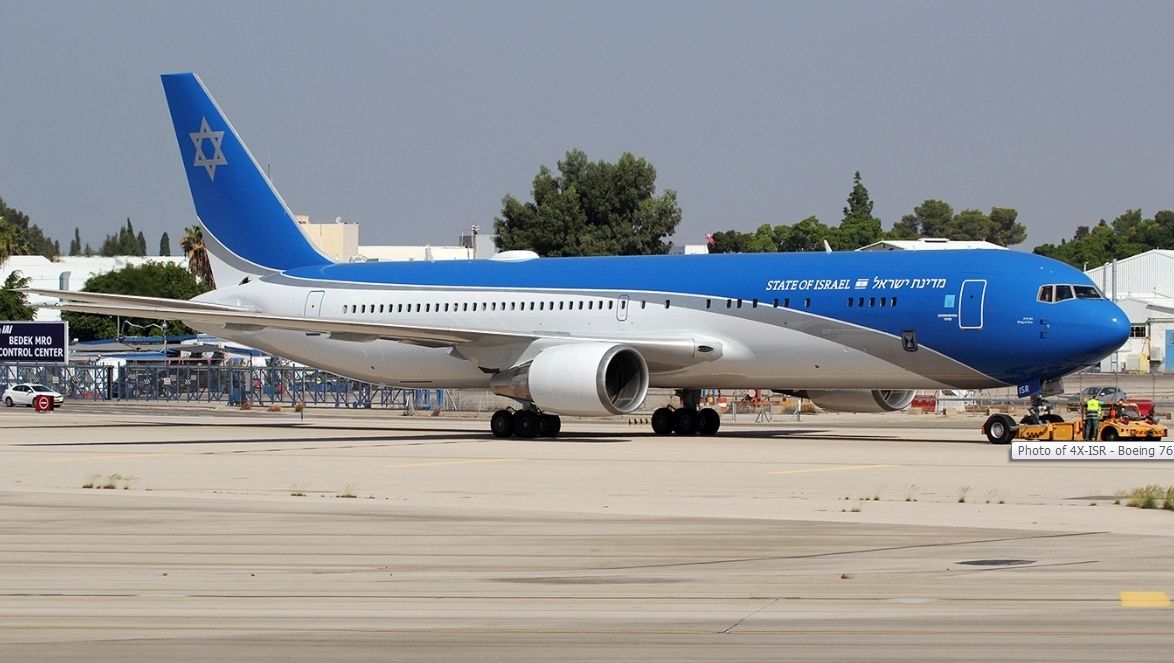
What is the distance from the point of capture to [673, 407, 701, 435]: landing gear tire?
127ft

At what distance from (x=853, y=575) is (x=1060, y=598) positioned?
1874 mm

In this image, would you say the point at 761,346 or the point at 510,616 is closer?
the point at 510,616

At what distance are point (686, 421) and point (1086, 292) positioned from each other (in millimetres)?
10320

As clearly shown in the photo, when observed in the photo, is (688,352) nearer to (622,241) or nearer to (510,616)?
(510,616)

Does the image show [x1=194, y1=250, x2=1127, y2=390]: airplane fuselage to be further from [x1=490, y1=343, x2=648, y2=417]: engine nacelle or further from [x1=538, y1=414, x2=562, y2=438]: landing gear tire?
[x1=538, y1=414, x2=562, y2=438]: landing gear tire

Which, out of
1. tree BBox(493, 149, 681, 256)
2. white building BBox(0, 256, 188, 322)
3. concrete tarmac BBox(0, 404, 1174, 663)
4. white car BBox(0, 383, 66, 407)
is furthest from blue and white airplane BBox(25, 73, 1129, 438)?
white building BBox(0, 256, 188, 322)

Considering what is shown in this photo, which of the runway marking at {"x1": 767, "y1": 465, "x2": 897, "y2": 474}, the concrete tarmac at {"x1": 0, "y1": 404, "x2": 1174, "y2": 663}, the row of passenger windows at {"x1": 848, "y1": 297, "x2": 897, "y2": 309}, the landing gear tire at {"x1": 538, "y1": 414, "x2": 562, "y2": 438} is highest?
the row of passenger windows at {"x1": 848, "y1": 297, "x2": 897, "y2": 309}

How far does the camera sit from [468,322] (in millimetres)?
39594

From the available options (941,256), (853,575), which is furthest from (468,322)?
(853,575)

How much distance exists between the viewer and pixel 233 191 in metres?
43.3

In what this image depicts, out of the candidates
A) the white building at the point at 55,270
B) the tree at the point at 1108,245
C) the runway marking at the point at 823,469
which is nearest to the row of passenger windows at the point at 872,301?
the runway marking at the point at 823,469

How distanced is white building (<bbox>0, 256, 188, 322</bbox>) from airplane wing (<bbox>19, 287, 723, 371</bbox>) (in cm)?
7887

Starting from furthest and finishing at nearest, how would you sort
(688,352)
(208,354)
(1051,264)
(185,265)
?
(185,265)
(208,354)
(688,352)
(1051,264)

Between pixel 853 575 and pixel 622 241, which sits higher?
pixel 622 241
